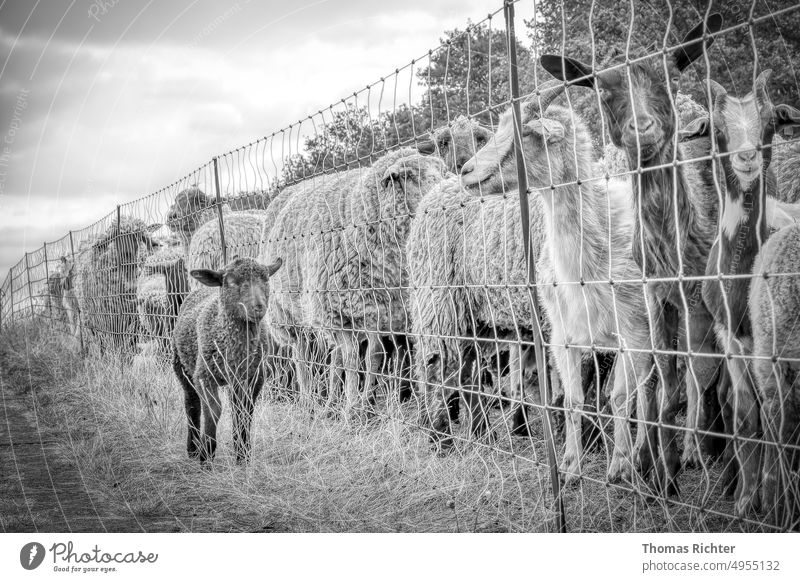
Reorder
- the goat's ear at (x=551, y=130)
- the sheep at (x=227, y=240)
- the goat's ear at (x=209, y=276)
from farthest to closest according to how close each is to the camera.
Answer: the sheep at (x=227, y=240) < the goat's ear at (x=209, y=276) < the goat's ear at (x=551, y=130)

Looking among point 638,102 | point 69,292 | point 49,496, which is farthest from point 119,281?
point 638,102

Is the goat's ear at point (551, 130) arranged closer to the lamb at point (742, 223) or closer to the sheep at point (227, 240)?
the lamb at point (742, 223)

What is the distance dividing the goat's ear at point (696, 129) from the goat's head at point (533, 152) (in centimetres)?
59

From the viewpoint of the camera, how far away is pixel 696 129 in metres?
4.36

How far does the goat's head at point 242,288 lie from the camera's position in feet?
18.0

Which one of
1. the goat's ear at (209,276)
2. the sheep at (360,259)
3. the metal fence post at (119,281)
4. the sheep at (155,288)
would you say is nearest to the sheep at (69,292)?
the metal fence post at (119,281)

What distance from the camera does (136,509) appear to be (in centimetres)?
497

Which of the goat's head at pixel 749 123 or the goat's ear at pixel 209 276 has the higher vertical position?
the goat's head at pixel 749 123

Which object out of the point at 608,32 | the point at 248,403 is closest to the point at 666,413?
the point at 248,403

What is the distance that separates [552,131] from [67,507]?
375cm

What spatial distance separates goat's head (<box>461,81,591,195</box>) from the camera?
15.0ft

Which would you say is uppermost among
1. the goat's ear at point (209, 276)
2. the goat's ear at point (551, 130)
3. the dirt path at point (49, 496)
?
the goat's ear at point (551, 130)

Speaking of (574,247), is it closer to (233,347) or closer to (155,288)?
(233,347)

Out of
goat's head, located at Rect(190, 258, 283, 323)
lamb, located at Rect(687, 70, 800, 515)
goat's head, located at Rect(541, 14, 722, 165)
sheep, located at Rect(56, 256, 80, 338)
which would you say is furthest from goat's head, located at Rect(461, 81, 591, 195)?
sheep, located at Rect(56, 256, 80, 338)
